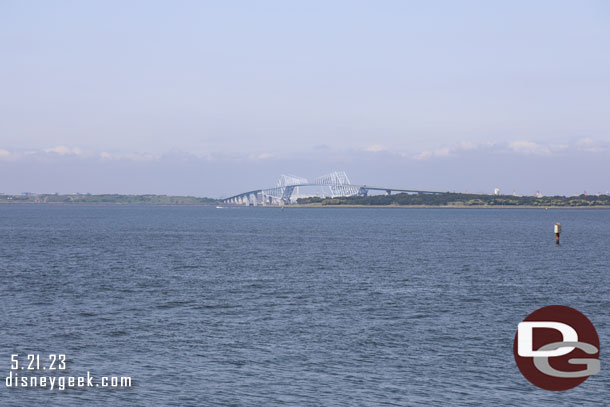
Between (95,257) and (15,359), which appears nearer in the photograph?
(15,359)

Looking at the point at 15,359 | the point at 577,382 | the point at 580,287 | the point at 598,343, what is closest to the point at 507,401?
the point at 577,382

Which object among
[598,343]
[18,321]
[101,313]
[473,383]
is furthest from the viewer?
[101,313]

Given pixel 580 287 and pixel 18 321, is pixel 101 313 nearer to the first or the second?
pixel 18 321

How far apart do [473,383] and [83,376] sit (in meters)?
10.7

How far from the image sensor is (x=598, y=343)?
24016 mm

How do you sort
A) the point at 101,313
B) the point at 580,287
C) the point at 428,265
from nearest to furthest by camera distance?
1. the point at 101,313
2. the point at 580,287
3. the point at 428,265

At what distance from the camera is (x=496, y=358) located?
876 inches

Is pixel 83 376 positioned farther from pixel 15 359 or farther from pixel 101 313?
pixel 101 313

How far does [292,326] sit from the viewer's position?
27.4 metres

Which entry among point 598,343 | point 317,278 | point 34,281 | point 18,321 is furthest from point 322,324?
point 34,281

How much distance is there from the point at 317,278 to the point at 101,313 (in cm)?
1662

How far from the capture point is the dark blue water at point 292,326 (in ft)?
62.3

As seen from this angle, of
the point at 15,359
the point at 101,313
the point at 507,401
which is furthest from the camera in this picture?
the point at 101,313

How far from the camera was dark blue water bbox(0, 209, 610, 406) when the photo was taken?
18984mm
